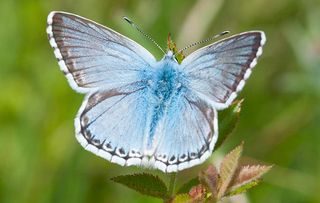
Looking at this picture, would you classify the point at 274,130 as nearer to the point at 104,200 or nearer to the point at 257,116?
the point at 257,116

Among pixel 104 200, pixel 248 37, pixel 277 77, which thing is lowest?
pixel 104 200

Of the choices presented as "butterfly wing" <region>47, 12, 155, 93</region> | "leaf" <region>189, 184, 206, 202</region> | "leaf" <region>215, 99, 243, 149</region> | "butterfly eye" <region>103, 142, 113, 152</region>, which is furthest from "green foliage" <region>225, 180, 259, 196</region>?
"butterfly wing" <region>47, 12, 155, 93</region>

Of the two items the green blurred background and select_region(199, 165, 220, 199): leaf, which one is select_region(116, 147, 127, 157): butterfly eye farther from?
the green blurred background

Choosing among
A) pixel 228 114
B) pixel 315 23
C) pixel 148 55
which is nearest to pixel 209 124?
pixel 228 114

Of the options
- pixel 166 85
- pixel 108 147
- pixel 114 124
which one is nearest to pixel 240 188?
pixel 108 147

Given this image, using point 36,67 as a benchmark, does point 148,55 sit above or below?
above
